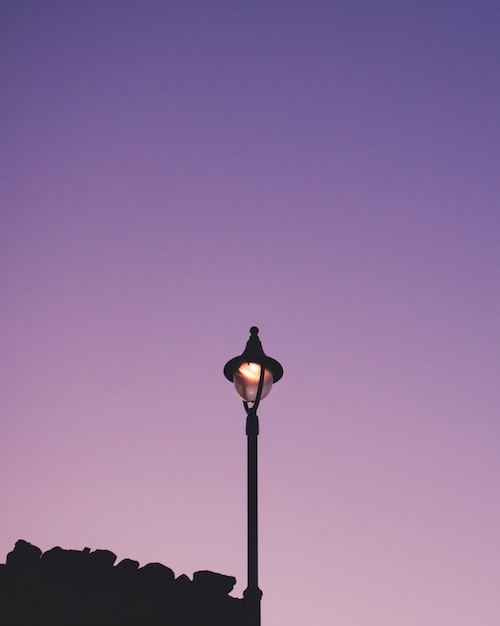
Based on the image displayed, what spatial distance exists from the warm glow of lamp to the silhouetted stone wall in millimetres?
8103

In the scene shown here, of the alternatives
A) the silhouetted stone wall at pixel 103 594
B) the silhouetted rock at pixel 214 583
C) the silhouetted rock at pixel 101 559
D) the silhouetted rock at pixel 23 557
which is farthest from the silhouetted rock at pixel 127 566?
the silhouetted rock at pixel 23 557

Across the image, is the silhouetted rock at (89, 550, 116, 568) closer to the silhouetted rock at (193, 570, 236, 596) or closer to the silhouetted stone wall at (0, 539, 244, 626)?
the silhouetted stone wall at (0, 539, 244, 626)

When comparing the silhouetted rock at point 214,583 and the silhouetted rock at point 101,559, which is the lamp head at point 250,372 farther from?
the silhouetted rock at point 101,559

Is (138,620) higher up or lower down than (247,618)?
higher up

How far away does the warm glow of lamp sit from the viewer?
816 cm

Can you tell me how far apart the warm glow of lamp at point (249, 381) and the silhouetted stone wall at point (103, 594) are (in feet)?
26.6

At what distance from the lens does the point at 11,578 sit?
14875 mm

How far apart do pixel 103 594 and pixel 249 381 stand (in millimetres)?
8719

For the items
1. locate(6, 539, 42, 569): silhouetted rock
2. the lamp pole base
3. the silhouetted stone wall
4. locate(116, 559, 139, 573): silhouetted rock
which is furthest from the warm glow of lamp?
locate(6, 539, 42, 569): silhouetted rock

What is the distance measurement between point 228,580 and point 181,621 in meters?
1.20

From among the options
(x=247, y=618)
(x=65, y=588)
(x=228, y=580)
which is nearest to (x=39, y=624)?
(x=65, y=588)

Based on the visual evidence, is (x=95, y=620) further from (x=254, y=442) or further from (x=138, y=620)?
(x=254, y=442)

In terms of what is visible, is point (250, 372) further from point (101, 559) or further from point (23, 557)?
point (23, 557)

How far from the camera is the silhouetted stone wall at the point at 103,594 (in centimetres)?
1459
